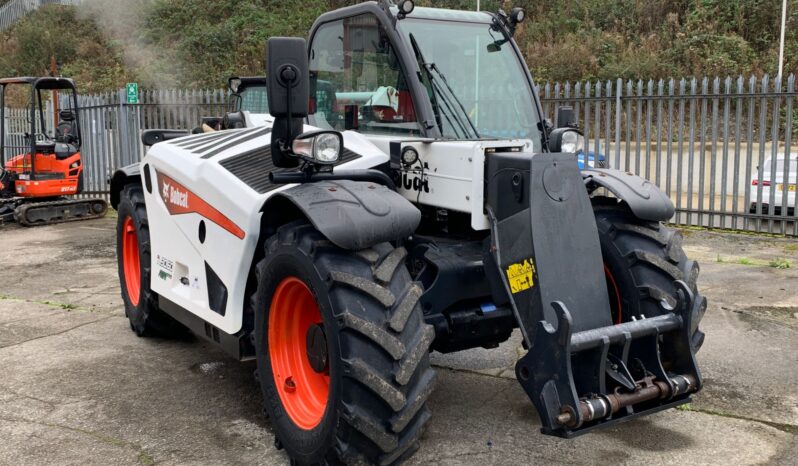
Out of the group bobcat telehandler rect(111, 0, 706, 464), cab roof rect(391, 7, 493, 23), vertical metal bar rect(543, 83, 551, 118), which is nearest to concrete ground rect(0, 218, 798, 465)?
bobcat telehandler rect(111, 0, 706, 464)

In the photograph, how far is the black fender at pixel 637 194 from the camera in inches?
169

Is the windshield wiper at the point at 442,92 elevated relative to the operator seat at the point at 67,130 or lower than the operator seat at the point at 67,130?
elevated

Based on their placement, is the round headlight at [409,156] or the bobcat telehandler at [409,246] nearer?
the bobcat telehandler at [409,246]

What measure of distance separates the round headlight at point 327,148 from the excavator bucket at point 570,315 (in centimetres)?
76

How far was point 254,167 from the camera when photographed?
4398 millimetres

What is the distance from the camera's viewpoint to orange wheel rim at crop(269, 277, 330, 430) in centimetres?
395

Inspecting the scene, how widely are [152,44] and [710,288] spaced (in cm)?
2816

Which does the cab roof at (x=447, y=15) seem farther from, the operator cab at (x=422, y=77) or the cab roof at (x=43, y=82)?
the cab roof at (x=43, y=82)

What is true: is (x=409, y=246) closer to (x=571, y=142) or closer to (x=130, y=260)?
(x=571, y=142)

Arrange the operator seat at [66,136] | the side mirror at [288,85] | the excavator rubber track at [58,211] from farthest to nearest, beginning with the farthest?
the operator seat at [66,136] → the excavator rubber track at [58,211] → the side mirror at [288,85]

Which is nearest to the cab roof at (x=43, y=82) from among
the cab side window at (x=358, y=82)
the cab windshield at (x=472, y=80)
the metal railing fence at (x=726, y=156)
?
the metal railing fence at (x=726, y=156)

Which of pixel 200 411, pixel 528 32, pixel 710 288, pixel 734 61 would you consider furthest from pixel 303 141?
pixel 528 32

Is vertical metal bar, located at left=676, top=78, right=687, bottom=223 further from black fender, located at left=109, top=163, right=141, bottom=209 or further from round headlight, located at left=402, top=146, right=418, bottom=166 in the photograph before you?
round headlight, located at left=402, top=146, right=418, bottom=166

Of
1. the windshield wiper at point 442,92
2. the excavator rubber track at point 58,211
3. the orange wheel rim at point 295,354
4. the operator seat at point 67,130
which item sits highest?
the windshield wiper at point 442,92
